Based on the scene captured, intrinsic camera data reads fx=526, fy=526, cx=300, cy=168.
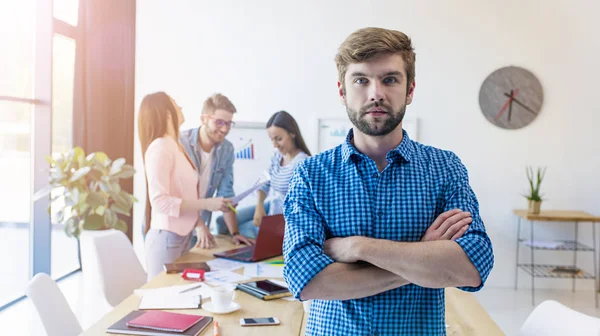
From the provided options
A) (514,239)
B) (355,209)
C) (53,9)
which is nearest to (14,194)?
(53,9)

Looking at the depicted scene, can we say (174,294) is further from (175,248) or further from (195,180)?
(195,180)

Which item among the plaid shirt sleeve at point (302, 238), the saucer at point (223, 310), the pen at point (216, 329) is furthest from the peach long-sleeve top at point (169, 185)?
the plaid shirt sleeve at point (302, 238)

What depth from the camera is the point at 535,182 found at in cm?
509

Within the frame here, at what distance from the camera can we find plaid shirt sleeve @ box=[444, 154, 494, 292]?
137 cm

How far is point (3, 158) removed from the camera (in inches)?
176

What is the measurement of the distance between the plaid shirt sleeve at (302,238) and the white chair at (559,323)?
90 cm

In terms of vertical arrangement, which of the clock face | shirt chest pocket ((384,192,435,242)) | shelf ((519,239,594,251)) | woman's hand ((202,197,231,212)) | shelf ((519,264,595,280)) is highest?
the clock face

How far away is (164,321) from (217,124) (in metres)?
2.70

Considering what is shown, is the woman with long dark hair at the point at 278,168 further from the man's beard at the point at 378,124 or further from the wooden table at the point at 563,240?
the man's beard at the point at 378,124

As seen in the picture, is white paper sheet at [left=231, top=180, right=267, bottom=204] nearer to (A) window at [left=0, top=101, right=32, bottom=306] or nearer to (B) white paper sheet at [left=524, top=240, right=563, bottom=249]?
(A) window at [left=0, top=101, right=32, bottom=306]

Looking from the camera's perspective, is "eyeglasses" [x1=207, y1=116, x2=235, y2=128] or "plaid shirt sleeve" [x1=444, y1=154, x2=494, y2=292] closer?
"plaid shirt sleeve" [x1=444, y1=154, x2=494, y2=292]

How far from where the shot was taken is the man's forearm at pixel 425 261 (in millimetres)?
1314

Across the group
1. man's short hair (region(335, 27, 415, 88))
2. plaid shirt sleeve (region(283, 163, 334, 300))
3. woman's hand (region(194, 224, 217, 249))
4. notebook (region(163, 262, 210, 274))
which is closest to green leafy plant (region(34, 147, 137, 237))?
woman's hand (region(194, 224, 217, 249))

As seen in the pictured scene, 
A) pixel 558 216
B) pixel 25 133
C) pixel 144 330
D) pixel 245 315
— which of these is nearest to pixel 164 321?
pixel 144 330
